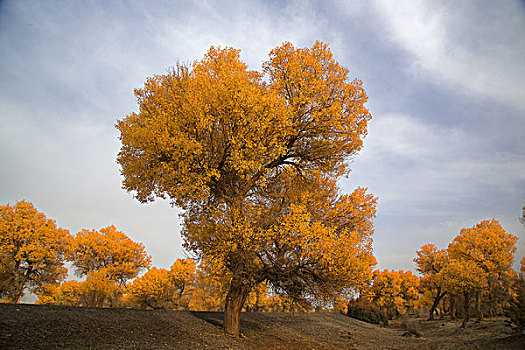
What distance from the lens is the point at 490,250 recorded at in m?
25.0

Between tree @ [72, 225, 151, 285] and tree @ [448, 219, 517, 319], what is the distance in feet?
99.0

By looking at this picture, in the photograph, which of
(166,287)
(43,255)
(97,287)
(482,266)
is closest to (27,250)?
A: (43,255)

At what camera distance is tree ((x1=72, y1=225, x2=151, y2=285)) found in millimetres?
24125

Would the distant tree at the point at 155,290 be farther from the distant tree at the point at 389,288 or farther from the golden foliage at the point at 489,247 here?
the golden foliage at the point at 489,247

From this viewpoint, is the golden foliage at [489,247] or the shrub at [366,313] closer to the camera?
the golden foliage at [489,247]

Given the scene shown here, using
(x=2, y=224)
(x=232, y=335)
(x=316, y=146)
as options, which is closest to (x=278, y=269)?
(x=232, y=335)

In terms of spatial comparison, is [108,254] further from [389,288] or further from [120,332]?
[389,288]

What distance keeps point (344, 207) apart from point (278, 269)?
3.29m

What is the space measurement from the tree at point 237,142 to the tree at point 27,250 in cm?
1569

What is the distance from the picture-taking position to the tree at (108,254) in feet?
79.2

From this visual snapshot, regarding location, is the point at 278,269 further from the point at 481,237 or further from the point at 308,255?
the point at 481,237

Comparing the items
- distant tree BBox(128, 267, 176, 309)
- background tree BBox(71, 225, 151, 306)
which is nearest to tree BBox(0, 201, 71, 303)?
background tree BBox(71, 225, 151, 306)

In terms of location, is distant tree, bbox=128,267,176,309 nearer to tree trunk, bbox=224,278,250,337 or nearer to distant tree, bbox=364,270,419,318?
tree trunk, bbox=224,278,250,337

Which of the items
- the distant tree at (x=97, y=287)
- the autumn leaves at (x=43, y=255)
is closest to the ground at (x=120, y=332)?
the distant tree at (x=97, y=287)
